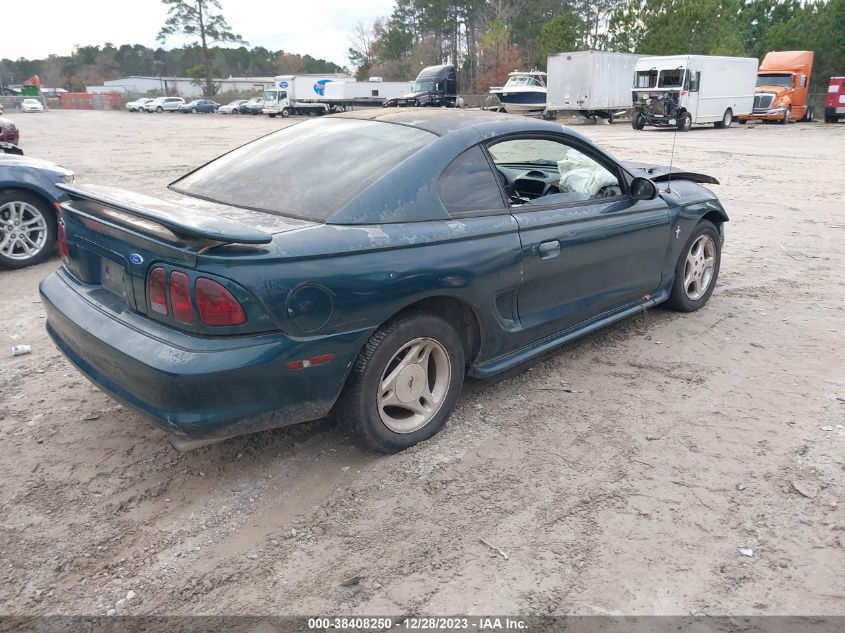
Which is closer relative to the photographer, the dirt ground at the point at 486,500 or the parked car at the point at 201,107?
the dirt ground at the point at 486,500

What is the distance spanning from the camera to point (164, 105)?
62969mm

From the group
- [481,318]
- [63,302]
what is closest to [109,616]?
[63,302]

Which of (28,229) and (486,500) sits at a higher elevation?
(28,229)

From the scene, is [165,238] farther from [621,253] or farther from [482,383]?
[621,253]

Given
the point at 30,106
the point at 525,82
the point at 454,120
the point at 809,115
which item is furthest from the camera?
the point at 30,106

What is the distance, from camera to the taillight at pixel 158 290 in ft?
8.82

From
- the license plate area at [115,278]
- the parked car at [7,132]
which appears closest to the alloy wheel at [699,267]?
the license plate area at [115,278]

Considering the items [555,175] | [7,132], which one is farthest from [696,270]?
[7,132]

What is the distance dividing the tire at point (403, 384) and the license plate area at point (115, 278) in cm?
105

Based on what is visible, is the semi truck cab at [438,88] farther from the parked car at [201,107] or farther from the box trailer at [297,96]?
the parked car at [201,107]

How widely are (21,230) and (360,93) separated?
141ft

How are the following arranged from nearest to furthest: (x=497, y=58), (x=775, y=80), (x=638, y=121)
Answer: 1. (x=638, y=121)
2. (x=775, y=80)
3. (x=497, y=58)

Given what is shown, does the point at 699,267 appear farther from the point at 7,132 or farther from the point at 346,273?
the point at 7,132

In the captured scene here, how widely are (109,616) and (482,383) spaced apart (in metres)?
2.40
